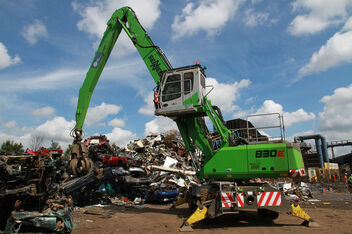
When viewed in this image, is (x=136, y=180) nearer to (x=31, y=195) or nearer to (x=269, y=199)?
(x=31, y=195)

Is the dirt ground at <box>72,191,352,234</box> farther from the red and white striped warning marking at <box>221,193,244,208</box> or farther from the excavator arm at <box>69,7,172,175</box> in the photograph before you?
the excavator arm at <box>69,7,172,175</box>

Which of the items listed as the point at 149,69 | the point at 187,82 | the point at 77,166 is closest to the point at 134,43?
the point at 149,69

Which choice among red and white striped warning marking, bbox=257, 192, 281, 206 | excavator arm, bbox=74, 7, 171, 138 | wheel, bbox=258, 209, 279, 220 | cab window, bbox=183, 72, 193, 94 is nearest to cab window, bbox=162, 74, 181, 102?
cab window, bbox=183, 72, 193, 94

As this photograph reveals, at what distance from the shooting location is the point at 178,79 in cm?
887

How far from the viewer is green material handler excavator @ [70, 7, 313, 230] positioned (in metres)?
7.62

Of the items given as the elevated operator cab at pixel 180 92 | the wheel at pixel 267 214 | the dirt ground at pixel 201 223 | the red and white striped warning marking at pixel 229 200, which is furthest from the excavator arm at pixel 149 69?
the wheel at pixel 267 214

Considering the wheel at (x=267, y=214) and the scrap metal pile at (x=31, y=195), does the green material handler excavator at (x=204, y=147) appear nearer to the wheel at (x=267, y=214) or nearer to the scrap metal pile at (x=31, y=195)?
the wheel at (x=267, y=214)

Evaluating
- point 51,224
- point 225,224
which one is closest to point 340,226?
point 225,224

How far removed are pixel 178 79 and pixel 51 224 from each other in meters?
5.54

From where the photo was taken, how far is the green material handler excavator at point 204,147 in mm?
7625

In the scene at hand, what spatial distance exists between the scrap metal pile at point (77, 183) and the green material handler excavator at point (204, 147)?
44.8 inches

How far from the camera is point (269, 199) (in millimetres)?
7684

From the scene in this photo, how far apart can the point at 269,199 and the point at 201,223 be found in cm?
223

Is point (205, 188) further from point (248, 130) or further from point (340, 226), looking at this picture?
point (340, 226)
